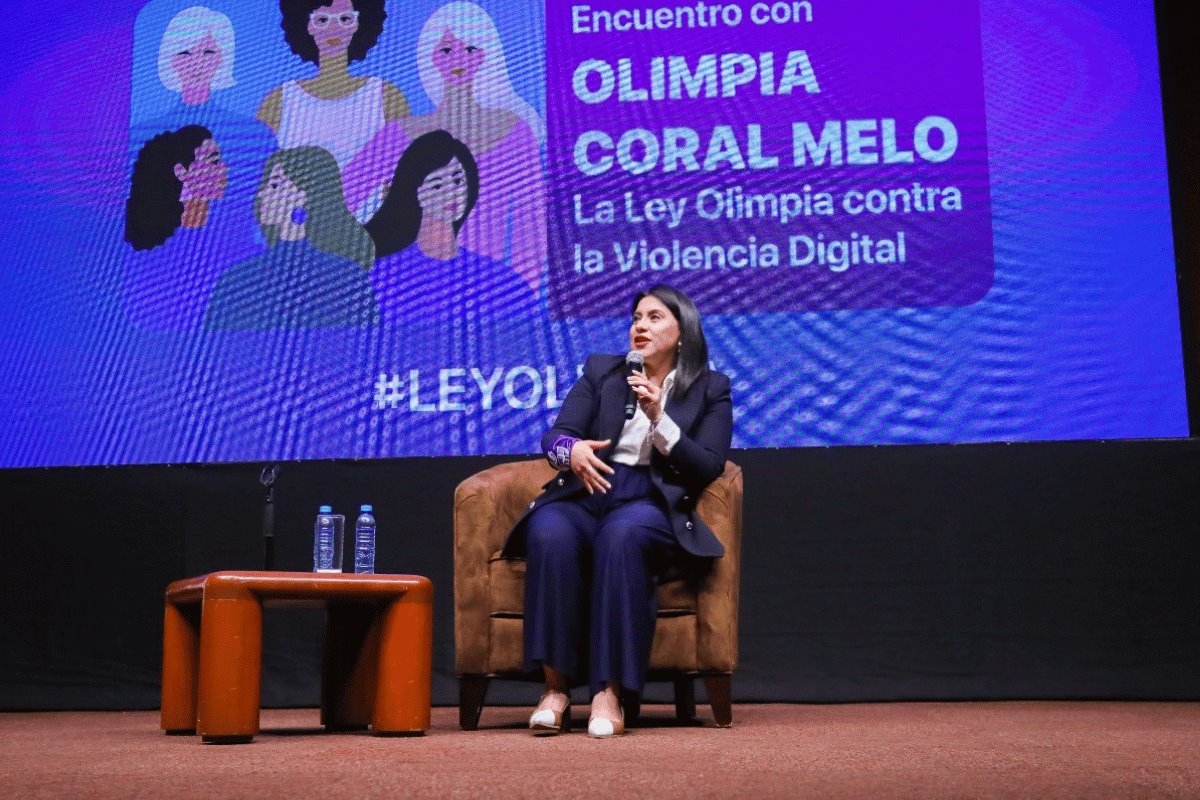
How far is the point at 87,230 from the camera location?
3980 millimetres

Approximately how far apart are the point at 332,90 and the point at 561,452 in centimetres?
171

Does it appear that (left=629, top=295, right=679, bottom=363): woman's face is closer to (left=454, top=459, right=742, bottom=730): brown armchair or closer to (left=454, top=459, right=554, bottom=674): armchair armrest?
(left=454, top=459, right=742, bottom=730): brown armchair

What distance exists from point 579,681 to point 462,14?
2240 millimetres

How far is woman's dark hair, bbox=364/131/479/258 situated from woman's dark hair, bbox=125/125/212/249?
63 cm

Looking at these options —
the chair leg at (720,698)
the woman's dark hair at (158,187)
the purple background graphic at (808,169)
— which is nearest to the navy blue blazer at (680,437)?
the chair leg at (720,698)

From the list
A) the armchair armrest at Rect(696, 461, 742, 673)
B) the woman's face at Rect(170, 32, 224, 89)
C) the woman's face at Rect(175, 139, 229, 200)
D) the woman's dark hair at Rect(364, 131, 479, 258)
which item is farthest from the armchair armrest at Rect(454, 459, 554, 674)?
the woman's face at Rect(170, 32, 224, 89)

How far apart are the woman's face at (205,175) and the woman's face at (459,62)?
0.75 metres

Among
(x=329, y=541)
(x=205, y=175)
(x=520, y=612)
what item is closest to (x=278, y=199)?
(x=205, y=175)

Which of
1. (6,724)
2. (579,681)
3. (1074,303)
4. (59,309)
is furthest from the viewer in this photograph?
(59,309)

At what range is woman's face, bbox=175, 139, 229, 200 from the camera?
156 inches

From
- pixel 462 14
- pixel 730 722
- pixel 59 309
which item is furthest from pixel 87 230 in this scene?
pixel 730 722

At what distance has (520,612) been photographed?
2939 mm

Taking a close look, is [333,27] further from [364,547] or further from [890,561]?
[890,561]

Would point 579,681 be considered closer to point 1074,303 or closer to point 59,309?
point 1074,303
